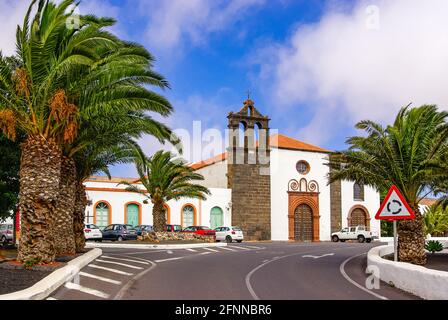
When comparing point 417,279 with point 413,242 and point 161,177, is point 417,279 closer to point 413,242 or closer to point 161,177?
point 413,242

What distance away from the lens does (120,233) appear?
38906 mm

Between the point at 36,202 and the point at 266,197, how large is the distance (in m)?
36.7

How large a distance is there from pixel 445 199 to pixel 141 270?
15042 millimetres

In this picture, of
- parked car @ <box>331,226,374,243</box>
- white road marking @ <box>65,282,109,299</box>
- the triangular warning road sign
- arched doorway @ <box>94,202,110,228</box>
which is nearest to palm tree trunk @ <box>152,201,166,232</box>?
arched doorway @ <box>94,202,110,228</box>

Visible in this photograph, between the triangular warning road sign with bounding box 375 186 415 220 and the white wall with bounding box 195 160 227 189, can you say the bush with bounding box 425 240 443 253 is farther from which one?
the white wall with bounding box 195 160 227 189

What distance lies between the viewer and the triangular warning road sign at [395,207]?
13.6m

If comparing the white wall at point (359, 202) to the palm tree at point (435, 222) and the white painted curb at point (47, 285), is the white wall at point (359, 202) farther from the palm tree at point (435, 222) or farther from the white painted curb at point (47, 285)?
the white painted curb at point (47, 285)

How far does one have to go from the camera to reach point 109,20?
55.2 feet

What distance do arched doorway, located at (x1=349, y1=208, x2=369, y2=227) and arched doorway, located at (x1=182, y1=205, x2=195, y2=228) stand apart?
1783 centimetres

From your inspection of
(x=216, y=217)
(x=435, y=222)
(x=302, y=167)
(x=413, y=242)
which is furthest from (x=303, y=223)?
(x=413, y=242)

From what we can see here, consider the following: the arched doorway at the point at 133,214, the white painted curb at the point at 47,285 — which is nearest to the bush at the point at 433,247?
the white painted curb at the point at 47,285

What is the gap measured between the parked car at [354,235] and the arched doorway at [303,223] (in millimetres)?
2812

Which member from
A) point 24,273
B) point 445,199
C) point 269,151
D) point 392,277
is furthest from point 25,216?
point 269,151
